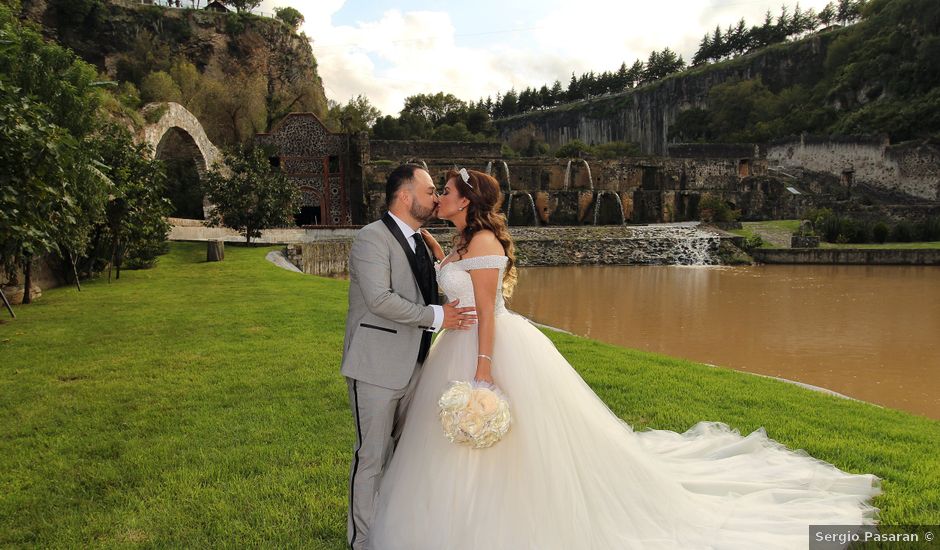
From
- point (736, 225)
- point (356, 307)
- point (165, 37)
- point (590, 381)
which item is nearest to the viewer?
point (356, 307)

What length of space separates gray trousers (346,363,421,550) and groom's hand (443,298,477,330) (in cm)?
40

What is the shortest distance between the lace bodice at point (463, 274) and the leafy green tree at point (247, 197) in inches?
760

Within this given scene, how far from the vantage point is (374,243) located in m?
2.65

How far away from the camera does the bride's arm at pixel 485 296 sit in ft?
8.93

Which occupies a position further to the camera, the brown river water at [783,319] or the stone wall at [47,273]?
the stone wall at [47,273]

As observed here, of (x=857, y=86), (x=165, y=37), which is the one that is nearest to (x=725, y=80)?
(x=857, y=86)

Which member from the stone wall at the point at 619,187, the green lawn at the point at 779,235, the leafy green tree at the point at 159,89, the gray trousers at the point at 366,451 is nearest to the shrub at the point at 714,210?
the stone wall at the point at 619,187

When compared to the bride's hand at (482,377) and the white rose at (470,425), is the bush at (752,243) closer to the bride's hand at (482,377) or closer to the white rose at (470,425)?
the bride's hand at (482,377)

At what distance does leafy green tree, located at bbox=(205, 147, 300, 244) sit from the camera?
66.9 feet

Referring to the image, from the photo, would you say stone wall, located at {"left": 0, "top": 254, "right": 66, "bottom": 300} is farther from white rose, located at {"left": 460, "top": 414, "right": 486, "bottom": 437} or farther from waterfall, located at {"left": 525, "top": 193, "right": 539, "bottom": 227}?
waterfall, located at {"left": 525, "top": 193, "right": 539, "bottom": 227}

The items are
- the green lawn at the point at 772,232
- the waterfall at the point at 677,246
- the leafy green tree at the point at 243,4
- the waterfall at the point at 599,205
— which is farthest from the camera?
the leafy green tree at the point at 243,4

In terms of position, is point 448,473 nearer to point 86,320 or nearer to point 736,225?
point 86,320

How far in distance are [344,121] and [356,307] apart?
49295 mm

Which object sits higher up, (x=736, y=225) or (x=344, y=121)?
(x=344, y=121)
